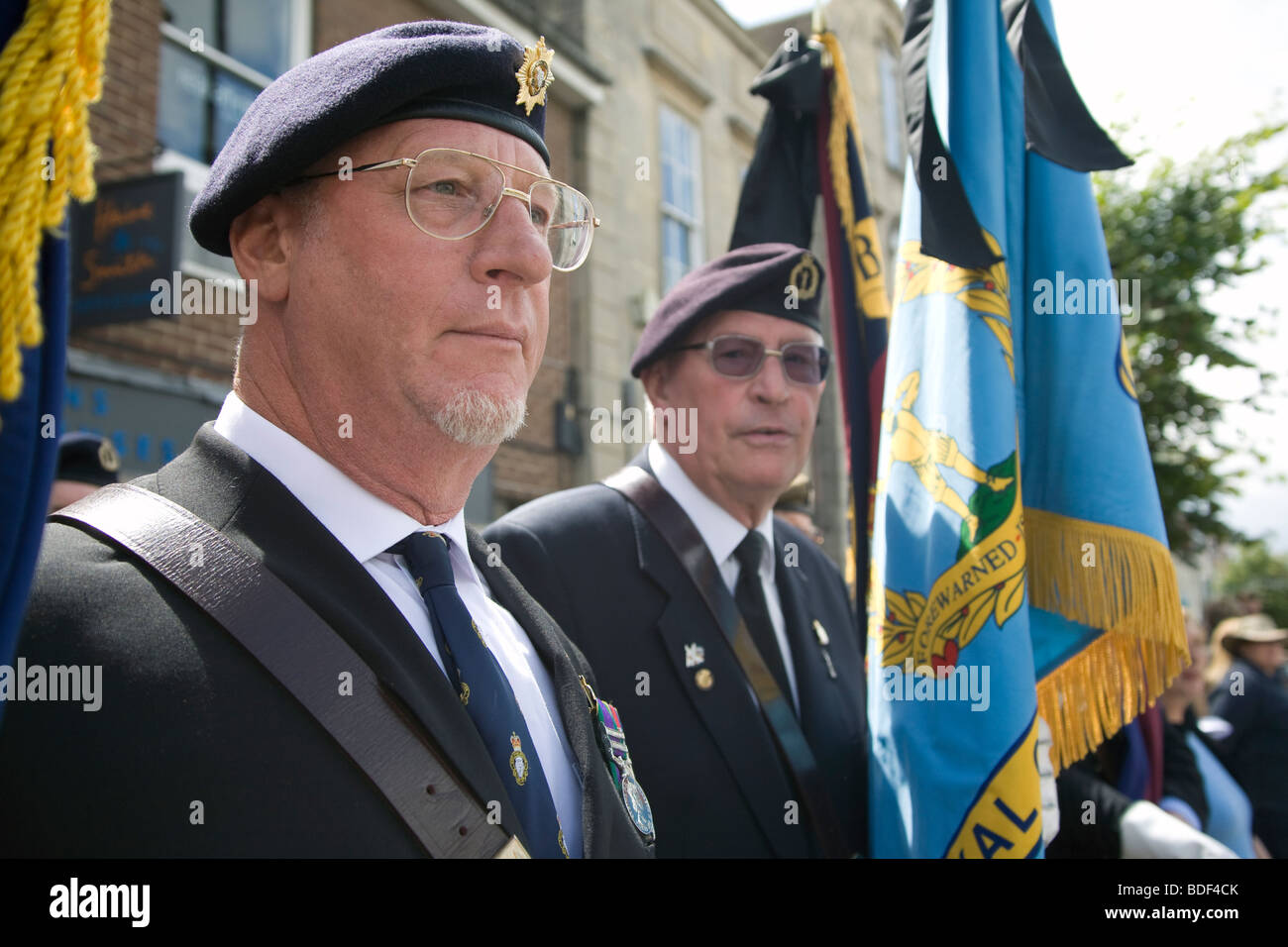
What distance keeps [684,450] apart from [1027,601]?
3.22ft

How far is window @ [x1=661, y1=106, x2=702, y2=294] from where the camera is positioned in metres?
10.7

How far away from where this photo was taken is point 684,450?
8.45 ft

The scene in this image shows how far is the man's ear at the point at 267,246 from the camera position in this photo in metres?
1.44

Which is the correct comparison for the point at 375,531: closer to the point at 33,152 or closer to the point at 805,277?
the point at 33,152

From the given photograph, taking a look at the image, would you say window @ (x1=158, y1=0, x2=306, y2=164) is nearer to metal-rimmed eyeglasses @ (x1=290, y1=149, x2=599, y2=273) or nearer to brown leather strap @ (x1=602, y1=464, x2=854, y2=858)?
brown leather strap @ (x1=602, y1=464, x2=854, y2=858)

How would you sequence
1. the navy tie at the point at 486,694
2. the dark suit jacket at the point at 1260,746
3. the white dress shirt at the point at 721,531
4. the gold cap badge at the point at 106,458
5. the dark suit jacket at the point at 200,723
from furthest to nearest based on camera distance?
1. the dark suit jacket at the point at 1260,746
2. the gold cap badge at the point at 106,458
3. the white dress shirt at the point at 721,531
4. the navy tie at the point at 486,694
5. the dark suit jacket at the point at 200,723

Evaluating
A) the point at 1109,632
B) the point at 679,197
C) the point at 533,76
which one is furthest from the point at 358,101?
the point at 679,197

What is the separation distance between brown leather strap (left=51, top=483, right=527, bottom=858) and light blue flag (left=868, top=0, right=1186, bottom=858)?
129cm

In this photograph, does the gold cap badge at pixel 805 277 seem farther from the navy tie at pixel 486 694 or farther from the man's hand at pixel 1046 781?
the navy tie at pixel 486 694

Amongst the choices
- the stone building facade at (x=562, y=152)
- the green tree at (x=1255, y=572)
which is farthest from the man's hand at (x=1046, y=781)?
the green tree at (x=1255, y=572)

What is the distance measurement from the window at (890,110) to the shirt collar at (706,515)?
1526cm

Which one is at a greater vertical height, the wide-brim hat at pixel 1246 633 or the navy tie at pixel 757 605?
the navy tie at pixel 757 605

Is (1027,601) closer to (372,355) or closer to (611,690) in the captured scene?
(611,690)
